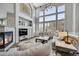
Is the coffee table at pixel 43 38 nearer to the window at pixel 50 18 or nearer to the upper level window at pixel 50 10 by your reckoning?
the window at pixel 50 18

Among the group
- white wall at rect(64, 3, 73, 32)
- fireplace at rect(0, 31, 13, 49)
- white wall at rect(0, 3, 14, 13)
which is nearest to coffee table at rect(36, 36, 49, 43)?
white wall at rect(64, 3, 73, 32)

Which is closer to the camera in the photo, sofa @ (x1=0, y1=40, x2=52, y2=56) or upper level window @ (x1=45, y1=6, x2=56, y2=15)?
sofa @ (x1=0, y1=40, x2=52, y2=56)

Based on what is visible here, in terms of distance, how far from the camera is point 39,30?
2.28 metres

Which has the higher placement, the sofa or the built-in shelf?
the built-in shelf

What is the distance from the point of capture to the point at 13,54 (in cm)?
220

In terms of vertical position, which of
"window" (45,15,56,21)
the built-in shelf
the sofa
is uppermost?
"window" (45,15,56,21)

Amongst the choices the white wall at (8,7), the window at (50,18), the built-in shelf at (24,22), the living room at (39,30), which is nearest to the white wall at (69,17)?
the living room at (39,30)

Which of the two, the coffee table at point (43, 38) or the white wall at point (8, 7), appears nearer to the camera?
the white wall at point (8, 7)

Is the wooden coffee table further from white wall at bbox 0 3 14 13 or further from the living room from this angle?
white wall at bbox 0 3 14 13

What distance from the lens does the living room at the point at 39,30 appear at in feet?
7.05

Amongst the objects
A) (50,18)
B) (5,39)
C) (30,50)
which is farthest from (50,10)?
(5,39)

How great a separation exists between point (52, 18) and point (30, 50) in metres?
0.80

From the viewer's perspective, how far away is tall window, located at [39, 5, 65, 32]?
2223 mm

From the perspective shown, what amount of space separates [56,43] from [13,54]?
0.91m
